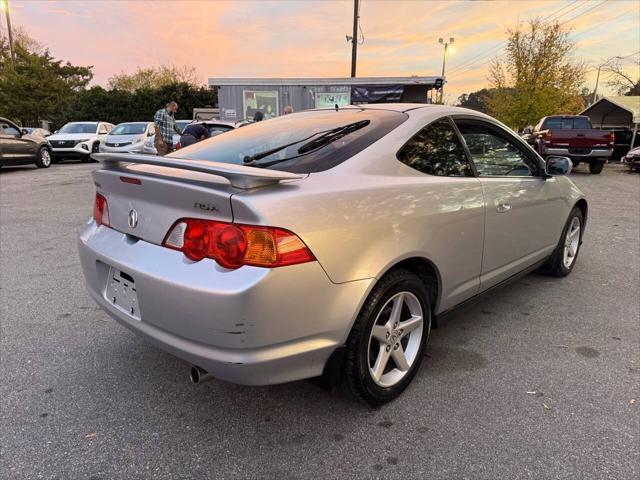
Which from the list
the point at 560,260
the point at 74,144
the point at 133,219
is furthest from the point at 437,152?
the point at 74,144

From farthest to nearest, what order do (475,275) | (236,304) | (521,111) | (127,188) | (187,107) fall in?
(187,107) → (521,111) → (475,275) → (127,188) → (236,304)

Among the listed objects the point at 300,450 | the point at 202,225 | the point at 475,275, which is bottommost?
the point at 300,450

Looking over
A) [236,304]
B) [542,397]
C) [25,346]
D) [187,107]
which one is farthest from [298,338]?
[187,107]

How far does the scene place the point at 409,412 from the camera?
2344mm

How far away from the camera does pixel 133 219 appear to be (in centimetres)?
219

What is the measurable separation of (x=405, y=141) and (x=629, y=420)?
6.02 ft

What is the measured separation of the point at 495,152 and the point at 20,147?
49.1 ft

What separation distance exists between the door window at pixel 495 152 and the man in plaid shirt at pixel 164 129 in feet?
27.8

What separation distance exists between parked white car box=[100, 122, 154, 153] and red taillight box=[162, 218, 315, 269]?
14103 millimetres

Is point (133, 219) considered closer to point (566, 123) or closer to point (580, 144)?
point (580, 144)

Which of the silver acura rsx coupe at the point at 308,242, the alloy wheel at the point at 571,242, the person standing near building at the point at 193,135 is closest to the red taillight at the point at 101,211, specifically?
the silver acura rsx coupe at the point at 308,242

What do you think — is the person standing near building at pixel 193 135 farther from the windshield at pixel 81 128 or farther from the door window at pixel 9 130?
the windshield at pixel 81 128

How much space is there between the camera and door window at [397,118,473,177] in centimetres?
252

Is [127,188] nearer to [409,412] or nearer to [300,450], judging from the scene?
[300,450]
